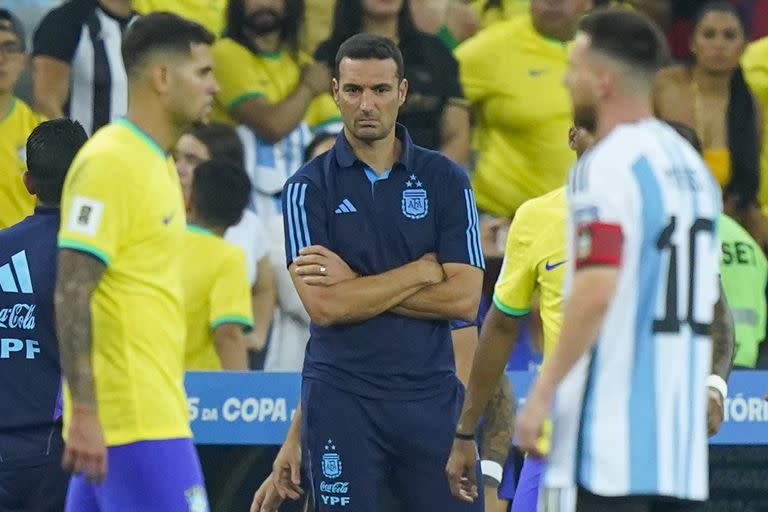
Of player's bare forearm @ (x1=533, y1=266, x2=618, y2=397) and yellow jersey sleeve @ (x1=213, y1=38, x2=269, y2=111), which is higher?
yellow jersey sleeve @ (x1=213, y1=38, x2=269, y2=111)

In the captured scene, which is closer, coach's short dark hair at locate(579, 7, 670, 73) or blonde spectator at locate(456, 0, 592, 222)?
coach's short dark hair at locate(579, 7, 670, 73)

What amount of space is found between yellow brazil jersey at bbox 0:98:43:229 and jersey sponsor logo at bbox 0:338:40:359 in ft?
10.2

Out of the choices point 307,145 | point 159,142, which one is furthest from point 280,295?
point 159,142

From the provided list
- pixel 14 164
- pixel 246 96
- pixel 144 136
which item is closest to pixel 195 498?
pixel 144 136

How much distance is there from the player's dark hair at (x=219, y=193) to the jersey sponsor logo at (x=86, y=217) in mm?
4061

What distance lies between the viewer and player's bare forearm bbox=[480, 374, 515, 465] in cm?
848

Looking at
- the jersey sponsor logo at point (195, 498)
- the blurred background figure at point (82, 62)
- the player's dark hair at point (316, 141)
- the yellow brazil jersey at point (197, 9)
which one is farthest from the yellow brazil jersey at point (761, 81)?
the jersey sponsor logo at point (195, 498)

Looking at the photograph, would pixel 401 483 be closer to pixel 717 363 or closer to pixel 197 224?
pixel 717 363

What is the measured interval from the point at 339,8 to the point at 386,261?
11.9ft

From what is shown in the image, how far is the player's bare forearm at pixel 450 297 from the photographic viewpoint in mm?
6910

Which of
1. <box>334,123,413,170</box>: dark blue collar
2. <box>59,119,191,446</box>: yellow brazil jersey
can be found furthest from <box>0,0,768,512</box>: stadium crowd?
<box>59,119,191,446</box>: yellow brazil jersey

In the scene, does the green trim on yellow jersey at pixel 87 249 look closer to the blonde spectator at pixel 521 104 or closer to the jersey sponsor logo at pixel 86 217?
the jersey sponsor logo at pixel 86 217

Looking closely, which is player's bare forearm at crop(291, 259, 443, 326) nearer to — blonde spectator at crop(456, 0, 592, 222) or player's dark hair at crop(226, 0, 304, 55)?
blonde spectator at crop(456, 0, 592, 222)

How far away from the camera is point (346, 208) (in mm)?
6988
